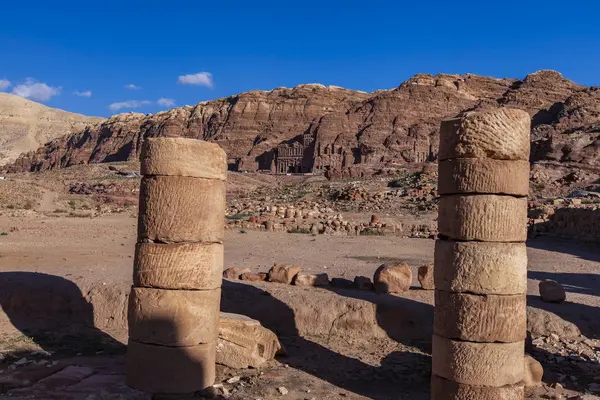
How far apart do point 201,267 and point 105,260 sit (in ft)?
21.2

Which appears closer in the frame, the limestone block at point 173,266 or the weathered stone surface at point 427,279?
the limestone block at point 173,266

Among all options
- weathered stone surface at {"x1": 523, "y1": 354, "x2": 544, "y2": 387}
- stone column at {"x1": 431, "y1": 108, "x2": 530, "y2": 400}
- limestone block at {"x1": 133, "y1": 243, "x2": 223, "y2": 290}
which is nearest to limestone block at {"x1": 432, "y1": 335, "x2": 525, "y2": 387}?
stone column at {"x1": 431, "y1": 108, "x2": 530, "y2": 400}

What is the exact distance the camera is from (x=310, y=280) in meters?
9.30

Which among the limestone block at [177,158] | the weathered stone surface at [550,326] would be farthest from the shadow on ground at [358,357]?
the limestone block at [177,158]

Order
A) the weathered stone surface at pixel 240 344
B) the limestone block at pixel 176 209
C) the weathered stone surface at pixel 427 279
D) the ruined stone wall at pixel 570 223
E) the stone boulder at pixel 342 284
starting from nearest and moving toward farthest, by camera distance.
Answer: the limestone block at pixel 176 209, the weathered stone surface at pixel 240 344, the weathered stone surface at pixel 427 279, the stone boulder at pixel 342 284, the ruined stone wall at pixel 570 223

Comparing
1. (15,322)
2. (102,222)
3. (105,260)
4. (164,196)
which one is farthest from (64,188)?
(164,196)

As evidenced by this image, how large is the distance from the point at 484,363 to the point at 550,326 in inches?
122

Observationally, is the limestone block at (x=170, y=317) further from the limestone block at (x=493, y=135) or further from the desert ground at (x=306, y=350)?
the limestone block at (x=493, y=135)

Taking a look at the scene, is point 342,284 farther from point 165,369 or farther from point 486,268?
point 165,369

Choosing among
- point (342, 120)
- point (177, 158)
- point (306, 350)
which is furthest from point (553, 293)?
point (342, 120)

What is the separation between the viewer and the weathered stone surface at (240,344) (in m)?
6.91

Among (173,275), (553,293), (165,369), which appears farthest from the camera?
(553,293)

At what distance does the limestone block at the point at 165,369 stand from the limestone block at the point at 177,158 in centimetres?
193

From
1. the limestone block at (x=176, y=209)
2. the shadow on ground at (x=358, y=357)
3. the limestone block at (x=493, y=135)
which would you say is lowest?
the shadow on ground at (x=358, y=357)
